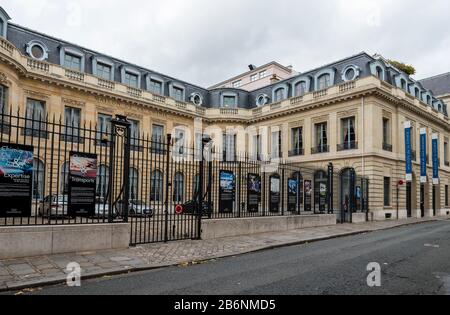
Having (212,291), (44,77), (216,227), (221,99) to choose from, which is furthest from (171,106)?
(212,291)

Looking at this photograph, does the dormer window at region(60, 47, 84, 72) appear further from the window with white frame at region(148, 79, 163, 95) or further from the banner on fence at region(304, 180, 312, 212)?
the banner on fence at region(304, 180, 312, 212)

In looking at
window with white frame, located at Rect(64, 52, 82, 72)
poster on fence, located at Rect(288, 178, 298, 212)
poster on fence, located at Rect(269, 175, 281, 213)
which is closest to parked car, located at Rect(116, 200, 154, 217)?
poster on fence, located at Rect(269, 175, 281, 213)

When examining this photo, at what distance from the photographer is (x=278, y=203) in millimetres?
14438

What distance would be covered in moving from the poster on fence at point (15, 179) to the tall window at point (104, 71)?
71.0ft

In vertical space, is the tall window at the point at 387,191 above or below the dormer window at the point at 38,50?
below

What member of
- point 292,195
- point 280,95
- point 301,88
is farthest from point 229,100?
point 292,195

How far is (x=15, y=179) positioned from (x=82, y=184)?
1.48 m

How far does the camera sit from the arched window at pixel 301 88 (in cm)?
3147

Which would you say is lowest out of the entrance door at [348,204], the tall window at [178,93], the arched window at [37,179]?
the entrance door at [348,204]

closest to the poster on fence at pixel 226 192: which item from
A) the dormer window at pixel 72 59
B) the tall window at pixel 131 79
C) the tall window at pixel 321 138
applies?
the tall window at pixel 321 138

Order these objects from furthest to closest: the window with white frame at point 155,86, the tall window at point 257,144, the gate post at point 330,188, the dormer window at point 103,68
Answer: the tall window at point 257,144
the window with white frame at point 155,86
the dormer window at point 103,68
the gate post at point 330,188

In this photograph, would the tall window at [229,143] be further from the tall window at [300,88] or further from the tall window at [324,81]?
the tall window at [324,81]

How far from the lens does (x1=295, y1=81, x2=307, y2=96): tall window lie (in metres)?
31.6
